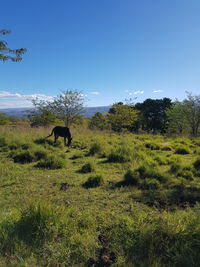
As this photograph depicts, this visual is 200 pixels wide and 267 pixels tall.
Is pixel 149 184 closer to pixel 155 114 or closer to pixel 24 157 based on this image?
pixel 24 157

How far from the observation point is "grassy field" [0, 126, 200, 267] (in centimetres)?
192

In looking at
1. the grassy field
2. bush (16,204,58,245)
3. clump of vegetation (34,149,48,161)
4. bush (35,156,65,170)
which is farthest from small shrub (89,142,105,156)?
bush (16,204,58,245)

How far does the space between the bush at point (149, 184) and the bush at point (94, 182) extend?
0.99 metres

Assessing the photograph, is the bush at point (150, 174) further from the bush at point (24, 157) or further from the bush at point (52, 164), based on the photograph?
the bush at point (24, 157)

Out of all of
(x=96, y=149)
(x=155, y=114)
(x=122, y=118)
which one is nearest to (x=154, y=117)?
(x=155, y=114)

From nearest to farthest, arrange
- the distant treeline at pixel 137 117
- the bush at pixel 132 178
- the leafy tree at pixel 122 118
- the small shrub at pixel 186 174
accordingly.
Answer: the bush at pixel 132 178 → the small shrub at pixel 186 174 → the distant treeline at pixel 137 117 → the leafy tree at pixel 122 118

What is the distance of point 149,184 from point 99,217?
1.81 metres

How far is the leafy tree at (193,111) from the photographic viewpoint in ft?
81.8

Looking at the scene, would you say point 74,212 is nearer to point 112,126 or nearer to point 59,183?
point 59,183

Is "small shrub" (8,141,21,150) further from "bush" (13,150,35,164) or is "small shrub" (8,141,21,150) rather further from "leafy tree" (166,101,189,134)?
"leafy tree" (166,101,189,134)

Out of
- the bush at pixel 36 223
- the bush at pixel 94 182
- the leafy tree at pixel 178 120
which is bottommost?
the bush at pixel 94 182

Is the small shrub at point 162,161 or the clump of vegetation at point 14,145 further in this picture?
the clump of vegetation at point 14,145

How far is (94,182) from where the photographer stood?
421 cm

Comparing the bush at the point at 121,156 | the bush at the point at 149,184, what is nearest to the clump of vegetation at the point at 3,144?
the bush at the point at 121,156
